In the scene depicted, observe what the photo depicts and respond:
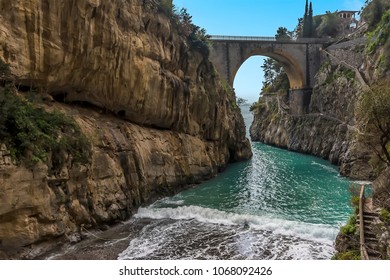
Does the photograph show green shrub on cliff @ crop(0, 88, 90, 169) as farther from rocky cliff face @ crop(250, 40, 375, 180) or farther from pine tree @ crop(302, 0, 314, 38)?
pine tree @ crop(302, 0, 314, 38)

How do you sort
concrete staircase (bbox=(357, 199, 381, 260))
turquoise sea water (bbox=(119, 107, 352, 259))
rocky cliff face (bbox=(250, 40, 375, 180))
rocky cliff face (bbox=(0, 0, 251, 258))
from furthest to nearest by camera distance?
rocky cliff face (bbox=(250, 40, 375, 180)) → turquoise sea water (bbox=(119, 107, 352, 259)) → rocky cliff face (bbox=(0, 0, 251, 258)) → concrete staircase (bbox=(357, 199, 381, 260))

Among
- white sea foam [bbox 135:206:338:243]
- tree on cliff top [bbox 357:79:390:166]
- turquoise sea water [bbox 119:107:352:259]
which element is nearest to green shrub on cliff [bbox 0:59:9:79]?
turquoise sea water [bbox 119:107:352:259]

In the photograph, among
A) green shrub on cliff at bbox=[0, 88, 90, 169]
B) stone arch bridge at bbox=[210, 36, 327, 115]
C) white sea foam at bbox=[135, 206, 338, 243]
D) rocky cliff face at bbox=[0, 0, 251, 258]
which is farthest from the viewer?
stone arch bridge at bbox=[210, 36, 327, 115]

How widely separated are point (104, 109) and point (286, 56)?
34563 millimetres

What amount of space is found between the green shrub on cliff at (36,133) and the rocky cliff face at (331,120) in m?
23.1

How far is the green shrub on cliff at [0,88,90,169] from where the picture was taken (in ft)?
42.4

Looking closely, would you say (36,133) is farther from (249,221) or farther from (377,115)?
(377,115)

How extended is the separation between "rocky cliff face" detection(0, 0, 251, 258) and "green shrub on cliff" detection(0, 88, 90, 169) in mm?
418

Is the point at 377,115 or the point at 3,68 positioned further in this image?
the point at 377,115

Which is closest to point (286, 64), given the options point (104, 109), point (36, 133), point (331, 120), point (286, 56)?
point (286, 56)

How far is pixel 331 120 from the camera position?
44000 mm

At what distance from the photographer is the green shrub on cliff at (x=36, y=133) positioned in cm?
1292

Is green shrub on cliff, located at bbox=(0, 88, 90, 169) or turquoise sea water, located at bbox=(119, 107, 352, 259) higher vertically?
green shrub on cliff, located at bbox=(0, 88, 90, 169)

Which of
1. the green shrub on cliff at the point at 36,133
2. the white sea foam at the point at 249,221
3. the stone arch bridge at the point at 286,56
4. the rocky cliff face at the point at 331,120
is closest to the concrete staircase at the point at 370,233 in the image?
the white sea foam at the point at 249,221
